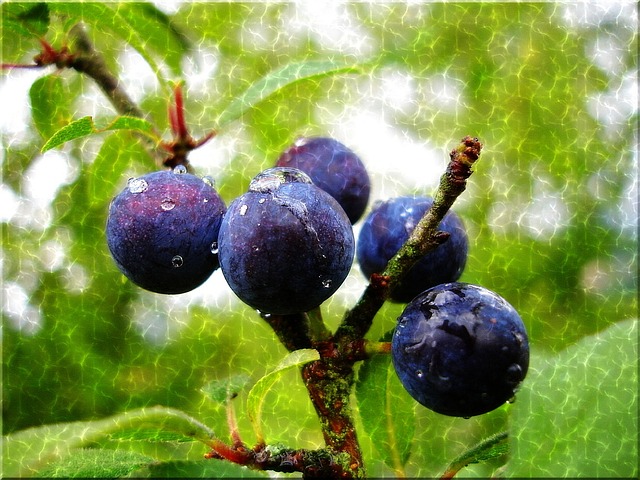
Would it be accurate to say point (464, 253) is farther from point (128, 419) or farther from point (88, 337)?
point (88, 337)

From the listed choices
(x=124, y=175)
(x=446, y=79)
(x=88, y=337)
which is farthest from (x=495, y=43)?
(x=88, y=337)

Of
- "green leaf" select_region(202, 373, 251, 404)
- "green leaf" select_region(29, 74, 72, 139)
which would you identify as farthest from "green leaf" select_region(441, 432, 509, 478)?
"green leaf" select_region(29, 74, 72, 139)

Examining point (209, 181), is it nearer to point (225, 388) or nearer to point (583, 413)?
point (225, 388)

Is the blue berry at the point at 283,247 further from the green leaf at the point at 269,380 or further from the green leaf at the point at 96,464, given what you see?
the green leaf at the point at 96,464

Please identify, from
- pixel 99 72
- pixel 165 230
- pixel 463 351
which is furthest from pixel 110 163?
pixel 463 351

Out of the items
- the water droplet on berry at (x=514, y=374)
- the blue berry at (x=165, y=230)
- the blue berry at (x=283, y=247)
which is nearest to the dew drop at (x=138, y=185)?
the blue berry at (x=165, y=230)

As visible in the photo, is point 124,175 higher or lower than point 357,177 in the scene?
lower
